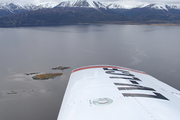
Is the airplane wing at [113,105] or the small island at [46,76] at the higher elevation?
the airplane wing at [113,105]

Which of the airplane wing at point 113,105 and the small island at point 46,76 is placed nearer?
the airplane wing at point 113,105

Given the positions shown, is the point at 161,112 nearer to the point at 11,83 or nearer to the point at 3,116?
the point at 3,116

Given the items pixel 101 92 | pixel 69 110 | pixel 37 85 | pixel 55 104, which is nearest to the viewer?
pixel 69 110

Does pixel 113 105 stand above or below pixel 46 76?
above

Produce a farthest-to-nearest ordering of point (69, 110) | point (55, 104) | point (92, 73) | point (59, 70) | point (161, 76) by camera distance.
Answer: point (59, 70) < point (161, 76) < point (55, 104) < point (92, 73) < point (69, 110)

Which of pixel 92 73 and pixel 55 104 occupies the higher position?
pixel 92 73

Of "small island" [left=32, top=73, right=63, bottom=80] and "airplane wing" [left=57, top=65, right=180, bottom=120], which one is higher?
"airplane wing" [left=57, top=65, right=180, bottom=120]

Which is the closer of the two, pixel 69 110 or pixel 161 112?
pixel 161 112

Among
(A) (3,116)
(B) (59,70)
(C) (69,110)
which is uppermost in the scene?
(C) (69,110)

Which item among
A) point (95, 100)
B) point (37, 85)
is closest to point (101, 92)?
point (95, 100)

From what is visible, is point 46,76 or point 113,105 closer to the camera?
point 113,105

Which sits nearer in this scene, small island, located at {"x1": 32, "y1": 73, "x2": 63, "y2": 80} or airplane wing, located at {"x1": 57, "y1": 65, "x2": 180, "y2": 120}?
airplane wing, located at {"x1": 57, "y1": 65, "x2": 180, "y2": 120}
